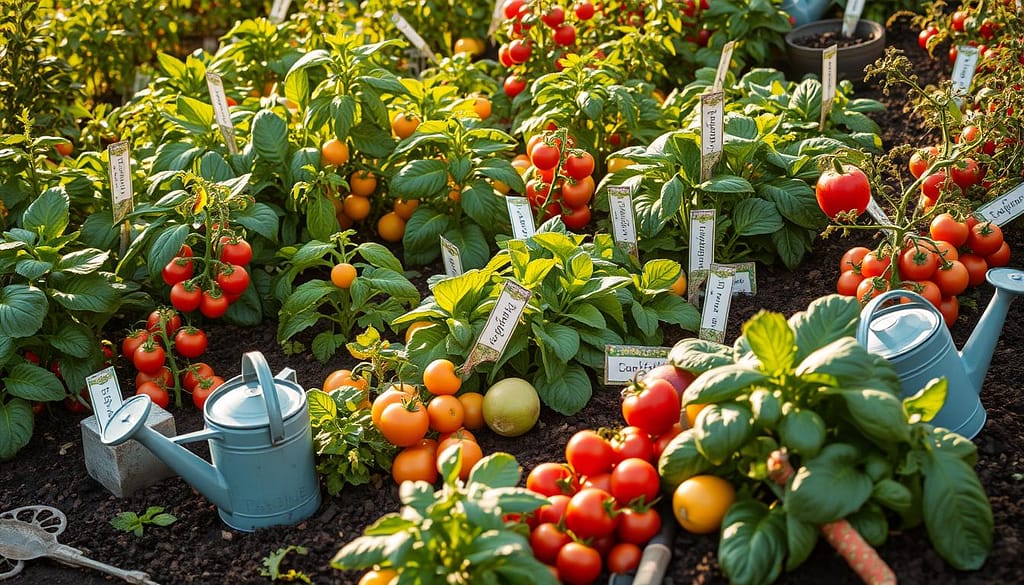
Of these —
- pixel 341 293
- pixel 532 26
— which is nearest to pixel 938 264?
pixel 341 293

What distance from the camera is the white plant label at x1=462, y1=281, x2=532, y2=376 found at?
8.93 feet

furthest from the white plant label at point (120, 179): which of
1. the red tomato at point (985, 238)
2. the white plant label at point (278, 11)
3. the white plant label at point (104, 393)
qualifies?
the red tomato at point (985, 238)

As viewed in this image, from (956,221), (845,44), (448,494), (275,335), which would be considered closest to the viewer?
(448,494)

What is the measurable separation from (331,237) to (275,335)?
508mm

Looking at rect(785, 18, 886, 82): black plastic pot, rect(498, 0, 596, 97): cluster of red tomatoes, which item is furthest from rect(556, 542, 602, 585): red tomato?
rect(785, 18, 886, 82): black plastic pot

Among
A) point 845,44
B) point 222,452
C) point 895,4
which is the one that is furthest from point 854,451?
point 895,4

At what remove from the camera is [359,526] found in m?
2.65

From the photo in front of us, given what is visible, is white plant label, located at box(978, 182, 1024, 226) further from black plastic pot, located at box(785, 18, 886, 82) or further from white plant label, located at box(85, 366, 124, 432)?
white plant label, located at box(85, 366, 124, 432)

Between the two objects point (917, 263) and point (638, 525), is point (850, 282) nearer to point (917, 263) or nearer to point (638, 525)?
point (917, 263)

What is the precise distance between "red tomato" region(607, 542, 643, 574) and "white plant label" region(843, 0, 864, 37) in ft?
11.2

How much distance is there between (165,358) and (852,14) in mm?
3451

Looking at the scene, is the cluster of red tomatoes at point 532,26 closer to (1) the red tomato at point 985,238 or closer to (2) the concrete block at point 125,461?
(1) the red tomato at point 985,238

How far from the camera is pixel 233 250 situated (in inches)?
126

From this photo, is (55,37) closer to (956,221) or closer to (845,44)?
(845,44)
